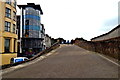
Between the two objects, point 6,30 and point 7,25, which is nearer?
point 6,30

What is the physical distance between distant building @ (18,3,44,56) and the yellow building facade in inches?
941

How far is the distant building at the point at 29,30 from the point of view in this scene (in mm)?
55969

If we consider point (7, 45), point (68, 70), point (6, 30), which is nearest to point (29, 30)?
point (7, 45)

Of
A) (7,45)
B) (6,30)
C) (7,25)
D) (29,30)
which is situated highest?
(29,30)

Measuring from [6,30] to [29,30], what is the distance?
90.6 feet

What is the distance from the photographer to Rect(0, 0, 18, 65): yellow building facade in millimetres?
27516

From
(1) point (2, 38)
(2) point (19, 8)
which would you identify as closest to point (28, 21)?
(2) point (19, 8)

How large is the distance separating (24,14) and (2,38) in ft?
104

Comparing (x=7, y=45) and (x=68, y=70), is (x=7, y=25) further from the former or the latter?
(x=68, y=70)

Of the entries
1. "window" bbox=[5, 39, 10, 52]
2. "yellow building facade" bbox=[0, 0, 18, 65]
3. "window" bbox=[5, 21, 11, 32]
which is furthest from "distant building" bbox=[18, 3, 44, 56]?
"window" bbox=[5, 21, 11, 32]

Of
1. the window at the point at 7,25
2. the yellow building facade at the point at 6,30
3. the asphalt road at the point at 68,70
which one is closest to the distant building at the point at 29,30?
the yellow building facade at the point at 6,30

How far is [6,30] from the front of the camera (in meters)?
28.8

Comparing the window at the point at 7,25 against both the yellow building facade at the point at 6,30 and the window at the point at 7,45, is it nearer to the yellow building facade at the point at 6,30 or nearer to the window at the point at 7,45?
the yellow building facade at the point at 6,30

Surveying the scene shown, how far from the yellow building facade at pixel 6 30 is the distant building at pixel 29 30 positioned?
23.9 metres
